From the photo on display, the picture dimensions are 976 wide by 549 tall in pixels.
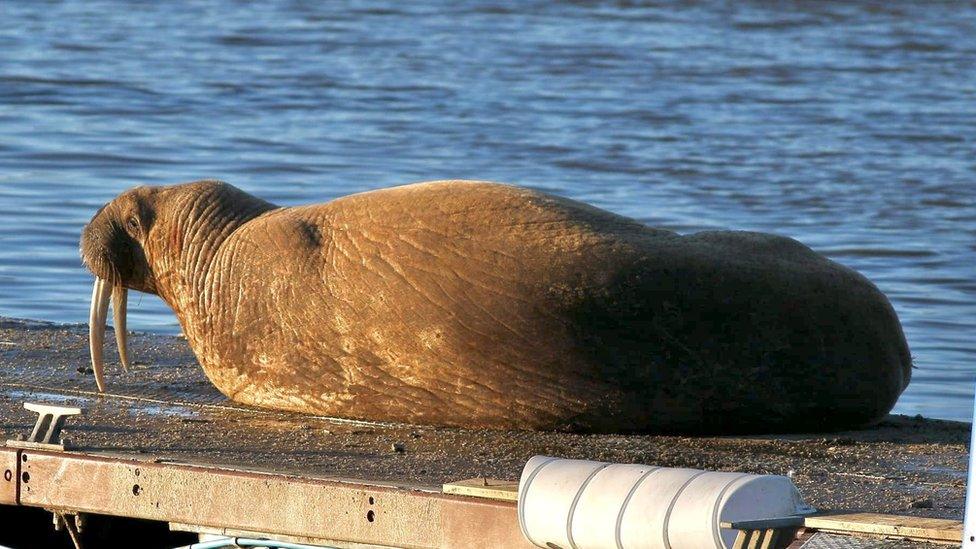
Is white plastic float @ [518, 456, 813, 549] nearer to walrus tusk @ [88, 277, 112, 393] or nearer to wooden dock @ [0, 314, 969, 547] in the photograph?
wooden dock @ [0, 314, 969, 547]

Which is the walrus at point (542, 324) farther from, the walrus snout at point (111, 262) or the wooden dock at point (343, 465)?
the walrus snout at point (111, 262)

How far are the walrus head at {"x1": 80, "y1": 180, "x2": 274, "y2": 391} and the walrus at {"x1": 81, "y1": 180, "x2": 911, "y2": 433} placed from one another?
38 centimetres

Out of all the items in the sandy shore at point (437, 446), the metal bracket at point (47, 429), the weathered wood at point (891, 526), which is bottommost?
the sandy shore at point (437, 446)

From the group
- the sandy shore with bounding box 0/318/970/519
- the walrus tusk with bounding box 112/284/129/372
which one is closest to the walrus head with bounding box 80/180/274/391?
the walrus tusk with bounding box 112/284/129/372

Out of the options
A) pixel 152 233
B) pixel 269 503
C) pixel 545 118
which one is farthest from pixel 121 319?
pixel 545 118

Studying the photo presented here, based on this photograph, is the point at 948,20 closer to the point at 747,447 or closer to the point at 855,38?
the point at 855,38

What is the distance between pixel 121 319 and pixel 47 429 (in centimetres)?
165

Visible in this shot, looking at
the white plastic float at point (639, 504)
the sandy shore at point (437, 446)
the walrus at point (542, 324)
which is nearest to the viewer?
the white plastic float at point (639, 504)

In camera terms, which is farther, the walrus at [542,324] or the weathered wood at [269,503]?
the walrus at [542,324]

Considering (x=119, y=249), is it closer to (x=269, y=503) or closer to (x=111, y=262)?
(x=111, y=262)

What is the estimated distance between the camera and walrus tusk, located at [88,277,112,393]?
6.91 metres

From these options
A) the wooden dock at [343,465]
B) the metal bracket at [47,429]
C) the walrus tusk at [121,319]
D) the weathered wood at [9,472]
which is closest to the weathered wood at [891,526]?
the wooden dock at [343,465]

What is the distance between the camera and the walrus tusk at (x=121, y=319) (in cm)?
718

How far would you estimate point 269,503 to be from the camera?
5.13 meters
